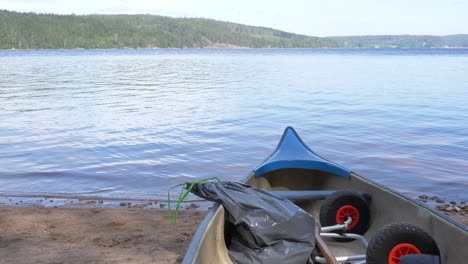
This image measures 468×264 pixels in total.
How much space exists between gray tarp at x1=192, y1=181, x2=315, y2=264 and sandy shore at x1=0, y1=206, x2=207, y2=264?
1.76 m

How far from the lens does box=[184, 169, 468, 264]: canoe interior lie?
3998mm

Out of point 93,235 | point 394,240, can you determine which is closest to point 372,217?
point 394,240

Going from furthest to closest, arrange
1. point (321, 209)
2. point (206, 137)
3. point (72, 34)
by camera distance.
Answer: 1. point (72, 34)
2. point (206, 137)
3. point (321, 209)

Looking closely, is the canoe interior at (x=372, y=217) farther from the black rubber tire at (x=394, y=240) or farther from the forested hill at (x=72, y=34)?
the forested hill at (x=72, y=34)

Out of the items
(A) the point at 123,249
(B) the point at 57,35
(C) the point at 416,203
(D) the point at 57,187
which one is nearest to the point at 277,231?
(C) the point at 416,203

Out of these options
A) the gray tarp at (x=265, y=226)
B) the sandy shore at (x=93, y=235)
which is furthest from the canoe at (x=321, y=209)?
the sandy shore at (x=93, y=235)

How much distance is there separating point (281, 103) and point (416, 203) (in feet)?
66.4

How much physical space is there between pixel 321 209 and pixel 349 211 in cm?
32

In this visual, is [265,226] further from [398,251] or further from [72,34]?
[72,34]

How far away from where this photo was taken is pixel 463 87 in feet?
105

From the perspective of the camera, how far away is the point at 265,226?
4.43 meters

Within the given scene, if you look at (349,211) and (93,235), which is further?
(93,235)

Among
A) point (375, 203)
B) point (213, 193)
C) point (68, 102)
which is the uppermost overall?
point (213, 193)

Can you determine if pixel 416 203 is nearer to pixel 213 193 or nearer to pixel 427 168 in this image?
pixel 213 193
